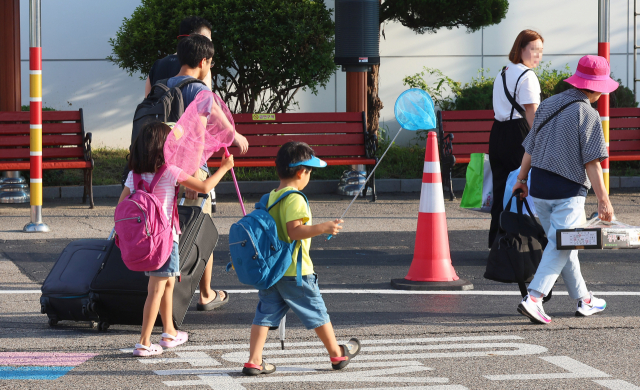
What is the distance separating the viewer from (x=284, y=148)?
389 cm

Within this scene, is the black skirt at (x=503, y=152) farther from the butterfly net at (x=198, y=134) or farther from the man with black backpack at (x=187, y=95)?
the butterfly net at (x=198, y=134)

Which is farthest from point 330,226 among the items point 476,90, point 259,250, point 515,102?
point 476,90

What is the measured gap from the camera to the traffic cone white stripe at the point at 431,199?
6047 millimetres

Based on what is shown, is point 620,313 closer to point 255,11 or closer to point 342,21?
point 342,21

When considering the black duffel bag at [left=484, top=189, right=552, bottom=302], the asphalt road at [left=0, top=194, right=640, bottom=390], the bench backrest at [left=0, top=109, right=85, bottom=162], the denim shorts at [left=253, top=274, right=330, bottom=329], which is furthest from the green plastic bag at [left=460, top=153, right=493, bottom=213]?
the bench backrest at [left=0, top=109, right=85, bottom=162]

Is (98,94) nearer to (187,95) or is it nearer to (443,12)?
(443,12)

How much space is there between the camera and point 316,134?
37.2ft

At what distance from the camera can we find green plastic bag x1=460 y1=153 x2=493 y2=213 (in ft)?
23.4

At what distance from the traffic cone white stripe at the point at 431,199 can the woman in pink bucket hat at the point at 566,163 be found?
111 cm

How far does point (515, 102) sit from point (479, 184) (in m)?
1.08

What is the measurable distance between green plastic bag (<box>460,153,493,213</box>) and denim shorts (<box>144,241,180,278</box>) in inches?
140

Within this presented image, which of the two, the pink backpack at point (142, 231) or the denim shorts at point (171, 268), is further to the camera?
the denim shorts at point (171, 268)

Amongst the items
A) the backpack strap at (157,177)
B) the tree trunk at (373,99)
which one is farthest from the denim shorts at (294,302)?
the tree trunk at (373,99)

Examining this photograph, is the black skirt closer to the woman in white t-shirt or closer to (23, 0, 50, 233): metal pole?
the woman in white t-shirt
